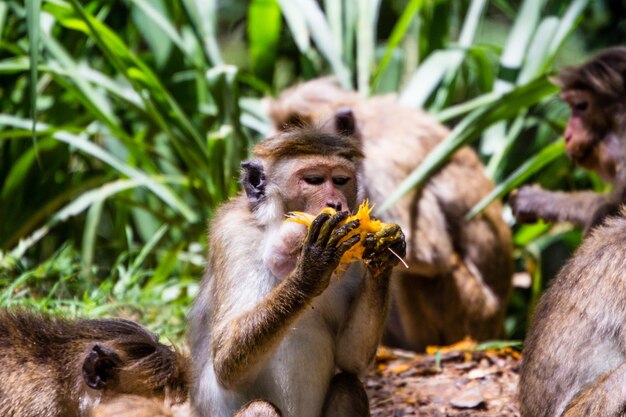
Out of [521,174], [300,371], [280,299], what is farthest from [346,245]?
[521,174]

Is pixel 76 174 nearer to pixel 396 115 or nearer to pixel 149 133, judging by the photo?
pixel 149 133

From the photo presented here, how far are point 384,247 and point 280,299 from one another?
0.47 metres

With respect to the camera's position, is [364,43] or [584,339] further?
[364,43]

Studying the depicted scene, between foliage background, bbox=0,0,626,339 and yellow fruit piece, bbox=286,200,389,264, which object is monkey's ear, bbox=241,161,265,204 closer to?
yellow fruit piece, bbox=286,200,389,264

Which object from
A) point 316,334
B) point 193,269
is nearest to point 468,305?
point 193,269

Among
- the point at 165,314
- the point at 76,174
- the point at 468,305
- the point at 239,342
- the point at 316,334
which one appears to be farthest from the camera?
the point at 76,174

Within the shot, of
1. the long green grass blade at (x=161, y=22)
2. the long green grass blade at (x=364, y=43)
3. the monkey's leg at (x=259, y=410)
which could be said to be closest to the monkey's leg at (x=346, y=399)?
the monkey's leg at (x=259, y=410)

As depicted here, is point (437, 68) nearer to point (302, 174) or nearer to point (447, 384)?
point (447, 384)

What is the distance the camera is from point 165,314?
22.2 ft

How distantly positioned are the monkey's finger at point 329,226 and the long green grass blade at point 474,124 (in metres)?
2.92

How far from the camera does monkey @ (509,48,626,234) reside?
287 inches

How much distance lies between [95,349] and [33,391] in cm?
31

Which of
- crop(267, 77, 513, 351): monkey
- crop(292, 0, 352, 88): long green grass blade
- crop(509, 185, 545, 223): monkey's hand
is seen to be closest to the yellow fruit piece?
crop(509, 185, 545, 223): monkey's hand

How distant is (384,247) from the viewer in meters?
4.12
